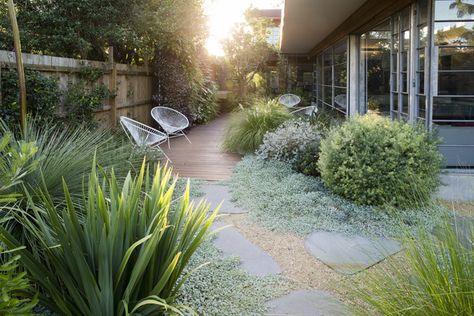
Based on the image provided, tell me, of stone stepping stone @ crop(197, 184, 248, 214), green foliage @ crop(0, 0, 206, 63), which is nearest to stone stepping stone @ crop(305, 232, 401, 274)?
stone stepping stone @ crop(197, 184, 248, 214)

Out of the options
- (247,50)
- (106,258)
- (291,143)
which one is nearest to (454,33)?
(291,143)

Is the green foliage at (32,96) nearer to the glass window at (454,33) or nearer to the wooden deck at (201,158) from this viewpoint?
the wooden deck at (201,158)

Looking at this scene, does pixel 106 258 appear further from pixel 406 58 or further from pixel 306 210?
pixel 406 58

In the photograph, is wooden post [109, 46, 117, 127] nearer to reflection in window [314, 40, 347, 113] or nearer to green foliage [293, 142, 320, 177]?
green foliage [293, 142, 320, 177]

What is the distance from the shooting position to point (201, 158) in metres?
7.85

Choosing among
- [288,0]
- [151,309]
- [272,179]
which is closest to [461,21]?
[272,179]

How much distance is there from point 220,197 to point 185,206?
2.73m

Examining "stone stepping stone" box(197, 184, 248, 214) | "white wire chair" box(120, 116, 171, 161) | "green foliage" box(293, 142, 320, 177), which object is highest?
"white wire chair" box(120, 116, 171, 161)

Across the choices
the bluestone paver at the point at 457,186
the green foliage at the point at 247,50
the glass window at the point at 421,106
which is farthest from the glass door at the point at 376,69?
the green foliage at the point at 247,50

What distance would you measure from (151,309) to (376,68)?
727 centimetres

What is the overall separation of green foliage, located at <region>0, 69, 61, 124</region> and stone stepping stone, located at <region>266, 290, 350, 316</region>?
128 inches

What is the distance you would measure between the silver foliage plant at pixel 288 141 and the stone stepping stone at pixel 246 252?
2.71m

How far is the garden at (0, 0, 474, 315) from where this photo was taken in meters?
2.11

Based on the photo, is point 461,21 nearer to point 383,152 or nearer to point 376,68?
point 383,152
